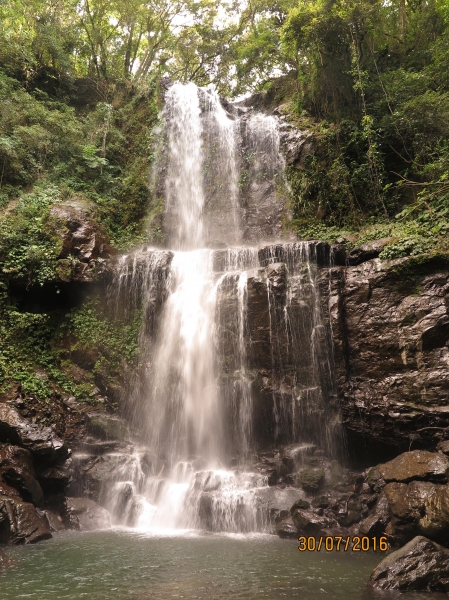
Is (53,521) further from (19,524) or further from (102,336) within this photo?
(102,336)

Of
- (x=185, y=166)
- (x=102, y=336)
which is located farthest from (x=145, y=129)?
(x=102, y=336)

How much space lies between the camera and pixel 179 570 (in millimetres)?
6250

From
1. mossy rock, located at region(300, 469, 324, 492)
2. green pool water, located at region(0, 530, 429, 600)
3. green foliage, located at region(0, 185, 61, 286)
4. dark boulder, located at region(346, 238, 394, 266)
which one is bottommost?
green pool water, located at region(0, 530, 429, 600)

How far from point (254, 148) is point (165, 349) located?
1056 centimetres

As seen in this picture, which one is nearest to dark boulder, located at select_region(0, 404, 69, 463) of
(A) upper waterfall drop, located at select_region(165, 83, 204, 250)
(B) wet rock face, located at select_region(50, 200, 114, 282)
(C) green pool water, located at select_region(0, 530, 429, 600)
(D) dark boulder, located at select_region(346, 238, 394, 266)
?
(C) green pool water, located at select_region(0, 530, 429, 600)

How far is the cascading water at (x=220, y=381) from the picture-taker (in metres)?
9.65

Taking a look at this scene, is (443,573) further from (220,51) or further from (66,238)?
(220,51)

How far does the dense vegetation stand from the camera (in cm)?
1262

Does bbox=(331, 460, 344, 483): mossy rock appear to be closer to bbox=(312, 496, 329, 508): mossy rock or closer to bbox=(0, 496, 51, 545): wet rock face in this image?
bbox=(312, 496, 329, 508): mossy rock

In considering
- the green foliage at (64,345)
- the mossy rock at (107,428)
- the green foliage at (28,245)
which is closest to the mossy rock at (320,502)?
the mossy rock at (107,428)

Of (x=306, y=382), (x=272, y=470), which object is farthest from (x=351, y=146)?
(x=272, y=470)

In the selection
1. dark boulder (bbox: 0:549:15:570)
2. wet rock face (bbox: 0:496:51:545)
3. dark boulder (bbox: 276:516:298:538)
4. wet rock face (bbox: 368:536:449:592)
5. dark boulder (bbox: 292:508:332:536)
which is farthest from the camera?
dark boulder (bbox: 276:516:298:538)

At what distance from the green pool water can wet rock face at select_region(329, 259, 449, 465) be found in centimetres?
313

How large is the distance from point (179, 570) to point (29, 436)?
15.6ft
